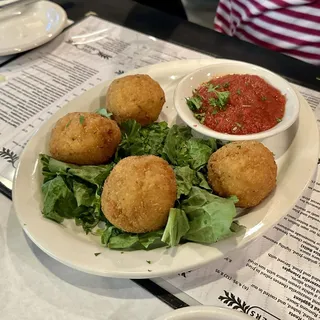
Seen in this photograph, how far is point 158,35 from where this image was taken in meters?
1.98

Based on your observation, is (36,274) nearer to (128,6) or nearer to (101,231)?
(101,231)

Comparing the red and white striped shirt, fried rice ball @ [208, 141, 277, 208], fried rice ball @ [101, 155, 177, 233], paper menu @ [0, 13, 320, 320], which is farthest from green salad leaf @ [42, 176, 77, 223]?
the red and white striped shirt

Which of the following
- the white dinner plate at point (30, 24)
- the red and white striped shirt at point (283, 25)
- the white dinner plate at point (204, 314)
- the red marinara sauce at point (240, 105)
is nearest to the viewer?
the white dinner plate at point (204, 314)

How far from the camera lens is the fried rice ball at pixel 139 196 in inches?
39.9

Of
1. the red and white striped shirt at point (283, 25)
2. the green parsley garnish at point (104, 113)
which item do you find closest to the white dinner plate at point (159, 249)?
the green parsley garnish at point (104, 113)

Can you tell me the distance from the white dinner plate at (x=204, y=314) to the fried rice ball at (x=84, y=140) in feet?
1.95

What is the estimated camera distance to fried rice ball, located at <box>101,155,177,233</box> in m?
1.01

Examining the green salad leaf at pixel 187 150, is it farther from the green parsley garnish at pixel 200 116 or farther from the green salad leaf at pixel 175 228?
the green salad leaf at pixel 175 228

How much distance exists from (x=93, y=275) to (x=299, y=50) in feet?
4.64

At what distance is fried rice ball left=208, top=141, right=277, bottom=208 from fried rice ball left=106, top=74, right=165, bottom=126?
1.11 ft

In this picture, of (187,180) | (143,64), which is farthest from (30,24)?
(187,180)

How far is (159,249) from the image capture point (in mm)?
1016

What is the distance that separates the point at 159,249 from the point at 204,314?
275 mm

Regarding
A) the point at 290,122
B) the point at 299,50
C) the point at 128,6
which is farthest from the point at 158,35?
the point at 290,122
